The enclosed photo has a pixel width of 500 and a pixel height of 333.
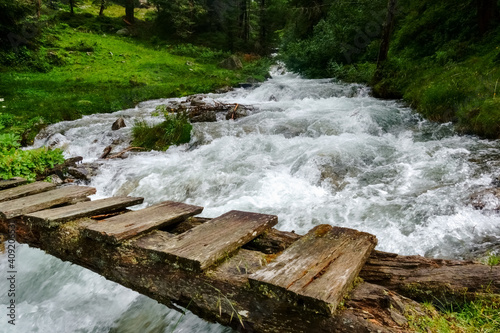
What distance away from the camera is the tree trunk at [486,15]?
10.8 meters

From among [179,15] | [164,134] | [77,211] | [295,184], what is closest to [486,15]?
[295,184]

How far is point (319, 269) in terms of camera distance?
1.66 m

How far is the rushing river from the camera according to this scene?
3148 mm

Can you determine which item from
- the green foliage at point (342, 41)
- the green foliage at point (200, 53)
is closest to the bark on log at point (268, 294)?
the green foliage at point (342, 41)

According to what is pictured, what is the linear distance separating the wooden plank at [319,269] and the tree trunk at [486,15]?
12.7 metres

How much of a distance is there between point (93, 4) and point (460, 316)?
46.9m

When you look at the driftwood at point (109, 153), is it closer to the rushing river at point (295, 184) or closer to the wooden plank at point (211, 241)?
the rushing river at point (295, 184)

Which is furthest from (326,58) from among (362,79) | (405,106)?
(405,106)

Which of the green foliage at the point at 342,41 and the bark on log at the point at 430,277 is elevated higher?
the green foliage at the point at 342,41

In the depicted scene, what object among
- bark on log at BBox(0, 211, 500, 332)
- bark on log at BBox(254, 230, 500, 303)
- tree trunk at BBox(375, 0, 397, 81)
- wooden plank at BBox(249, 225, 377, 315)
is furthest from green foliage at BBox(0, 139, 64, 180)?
tree trunk at BBox(375, 0, 397, 81)

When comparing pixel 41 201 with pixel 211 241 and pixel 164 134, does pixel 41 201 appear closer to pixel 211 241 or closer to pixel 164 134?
pixel 211 241

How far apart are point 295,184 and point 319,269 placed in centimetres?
412

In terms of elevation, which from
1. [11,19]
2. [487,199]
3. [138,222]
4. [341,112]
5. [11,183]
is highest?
[11,19]

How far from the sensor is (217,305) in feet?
5.68
